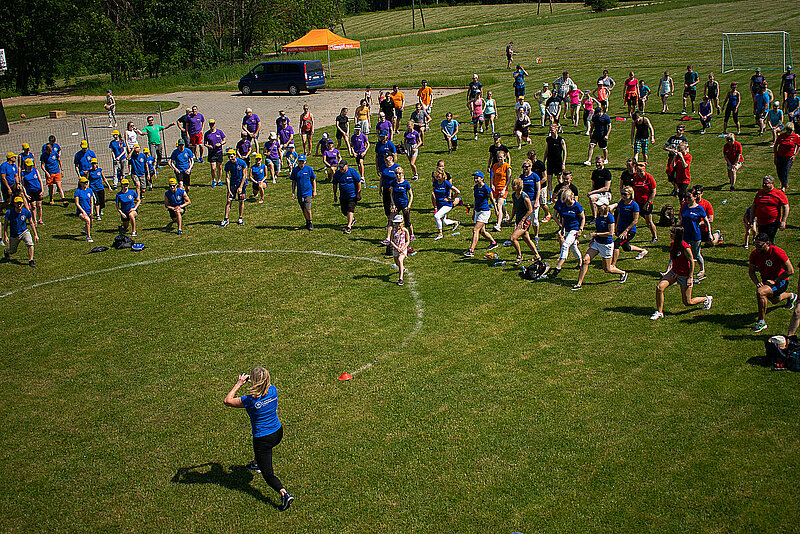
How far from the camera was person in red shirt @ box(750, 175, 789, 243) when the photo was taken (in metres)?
14.1

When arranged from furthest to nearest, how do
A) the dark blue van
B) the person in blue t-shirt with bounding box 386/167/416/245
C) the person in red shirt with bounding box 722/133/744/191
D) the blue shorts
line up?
the dark blue van
the person in red shirt with bounding box 722/133/744/191
the person in blue t-shirt with bounding box 386/167/416/245
the blue shorts

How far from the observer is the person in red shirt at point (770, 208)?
14133 mm

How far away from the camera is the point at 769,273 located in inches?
473

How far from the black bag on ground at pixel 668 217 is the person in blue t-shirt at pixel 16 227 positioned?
17.1 metres

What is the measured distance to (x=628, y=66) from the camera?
48031 mm

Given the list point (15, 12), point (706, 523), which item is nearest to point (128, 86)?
point (15, 12)

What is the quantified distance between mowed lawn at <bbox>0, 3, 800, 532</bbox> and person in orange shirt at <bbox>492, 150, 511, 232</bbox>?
A: 1.47 metres

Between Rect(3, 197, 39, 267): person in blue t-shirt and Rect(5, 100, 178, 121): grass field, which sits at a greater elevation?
Rect(5, 100, 178, 121): grass field

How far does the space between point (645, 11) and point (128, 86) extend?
57501mm

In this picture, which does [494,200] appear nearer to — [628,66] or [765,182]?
[765,182]

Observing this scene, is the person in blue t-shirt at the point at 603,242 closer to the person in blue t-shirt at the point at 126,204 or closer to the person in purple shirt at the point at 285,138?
the person in blue t-shirt at the point at 126,204

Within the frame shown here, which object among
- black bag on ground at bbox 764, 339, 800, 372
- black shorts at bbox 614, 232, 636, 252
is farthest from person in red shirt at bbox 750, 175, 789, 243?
black bag on ground at bbox 764, 339, 800, 372

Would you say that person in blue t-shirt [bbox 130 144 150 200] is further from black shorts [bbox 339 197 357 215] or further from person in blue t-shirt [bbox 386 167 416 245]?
person in blue t-shirt [bbox 386 167 416 245]

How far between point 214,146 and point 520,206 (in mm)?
13750
